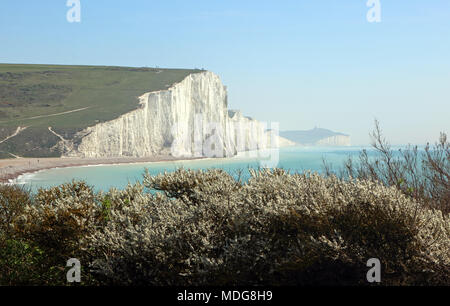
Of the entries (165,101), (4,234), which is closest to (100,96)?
(165,101)

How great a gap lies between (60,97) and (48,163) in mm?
43547

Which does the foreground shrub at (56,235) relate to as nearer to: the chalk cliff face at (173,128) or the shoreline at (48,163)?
the shoreline at (48,163)

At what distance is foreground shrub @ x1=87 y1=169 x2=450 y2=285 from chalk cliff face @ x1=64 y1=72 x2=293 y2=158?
7884cm

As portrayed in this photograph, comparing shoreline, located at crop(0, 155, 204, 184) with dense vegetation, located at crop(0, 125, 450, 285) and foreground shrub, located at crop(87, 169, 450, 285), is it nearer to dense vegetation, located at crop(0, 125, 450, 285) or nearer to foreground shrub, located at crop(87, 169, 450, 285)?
dense vegetation, located at crop(0, 125, 450, 285)

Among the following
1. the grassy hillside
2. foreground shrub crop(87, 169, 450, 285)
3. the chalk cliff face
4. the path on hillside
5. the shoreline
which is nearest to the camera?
foreground shrub crop(87, 169, 450, 285)

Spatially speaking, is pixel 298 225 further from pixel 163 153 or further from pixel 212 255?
pixel 163 153

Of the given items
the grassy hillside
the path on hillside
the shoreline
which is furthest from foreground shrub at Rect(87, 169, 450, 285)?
the path on hillside

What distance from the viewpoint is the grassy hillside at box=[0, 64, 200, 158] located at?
82438 millimetres

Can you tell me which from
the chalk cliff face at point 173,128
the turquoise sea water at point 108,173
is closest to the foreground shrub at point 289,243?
the turquoise sea water at point 108,173

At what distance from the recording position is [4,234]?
7914mm

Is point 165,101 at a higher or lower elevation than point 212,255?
higher

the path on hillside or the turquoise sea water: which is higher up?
the path on hillside
